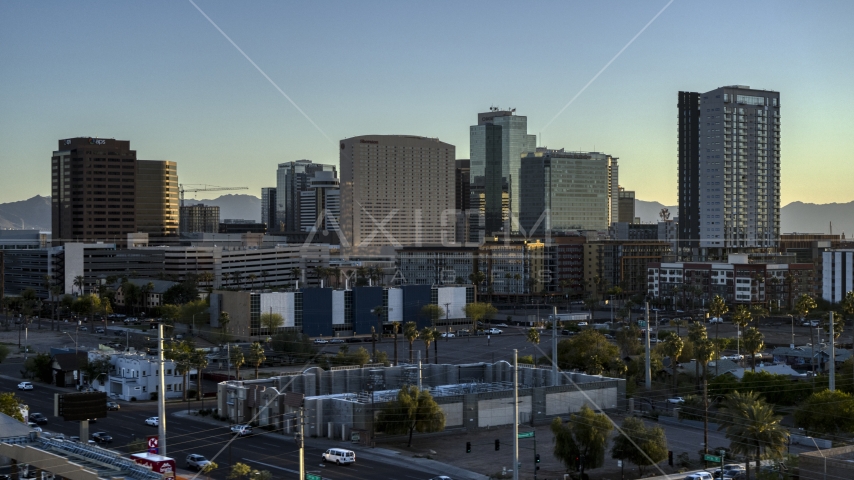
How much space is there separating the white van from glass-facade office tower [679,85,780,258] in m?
102

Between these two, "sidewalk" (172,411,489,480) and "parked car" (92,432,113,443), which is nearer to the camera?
"sidewalk" (172,411,489,480)

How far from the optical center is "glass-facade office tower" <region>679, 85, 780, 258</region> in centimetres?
13488

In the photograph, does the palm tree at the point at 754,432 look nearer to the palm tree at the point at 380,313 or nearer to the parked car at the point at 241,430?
the parked car at the point at 241,430

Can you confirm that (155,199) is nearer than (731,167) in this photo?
No

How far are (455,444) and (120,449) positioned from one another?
12907 millimetres

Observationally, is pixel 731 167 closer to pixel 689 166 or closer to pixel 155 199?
pixel 689 166

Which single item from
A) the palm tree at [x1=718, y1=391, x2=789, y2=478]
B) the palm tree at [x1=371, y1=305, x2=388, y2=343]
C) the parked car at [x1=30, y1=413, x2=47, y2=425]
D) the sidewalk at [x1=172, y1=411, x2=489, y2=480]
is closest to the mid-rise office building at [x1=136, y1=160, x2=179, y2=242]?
the palm tree at [x1=371, y1=305, x2=388, y2=343]

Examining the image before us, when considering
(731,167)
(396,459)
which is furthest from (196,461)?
(731,167)

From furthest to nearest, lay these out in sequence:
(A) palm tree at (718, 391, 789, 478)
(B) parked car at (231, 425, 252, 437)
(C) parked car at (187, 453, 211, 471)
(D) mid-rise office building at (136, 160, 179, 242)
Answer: (D) mid-rise office building at (136, 160, 179, 242)
(B) parked car at (231, 425, 252, 437)
(C) parked car at (187, 453, 211, 471)
(A) palm tree at (718, 391, 789, 478)

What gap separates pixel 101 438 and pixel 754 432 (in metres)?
24.3

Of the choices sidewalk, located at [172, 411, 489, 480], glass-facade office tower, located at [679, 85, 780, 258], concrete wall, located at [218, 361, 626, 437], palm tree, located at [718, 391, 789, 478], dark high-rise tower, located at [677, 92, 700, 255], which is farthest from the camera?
dark high-rise tower, located at [677, 92, 700, 255]

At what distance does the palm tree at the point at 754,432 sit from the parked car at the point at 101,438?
75.9 feet

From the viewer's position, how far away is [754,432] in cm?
3195

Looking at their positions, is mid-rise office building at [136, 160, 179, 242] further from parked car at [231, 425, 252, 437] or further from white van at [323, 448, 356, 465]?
white van at [323, 448, 356, 465]
